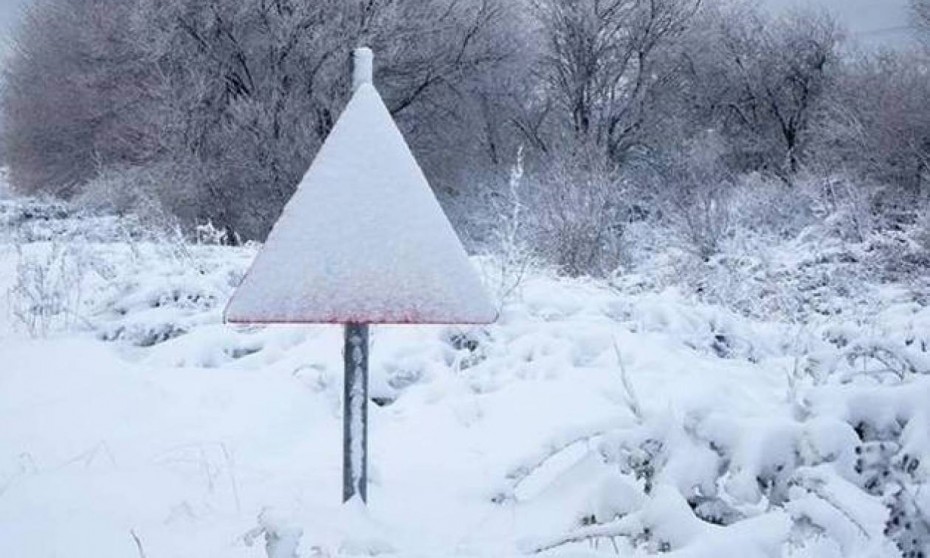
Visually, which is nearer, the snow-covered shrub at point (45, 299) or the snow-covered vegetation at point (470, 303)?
the snow-covered vegetation at point (470, 303)

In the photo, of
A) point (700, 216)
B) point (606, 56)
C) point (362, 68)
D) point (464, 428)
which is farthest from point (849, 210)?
point (362, 68)

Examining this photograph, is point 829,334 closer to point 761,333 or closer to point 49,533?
point 761,333

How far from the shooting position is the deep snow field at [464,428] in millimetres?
2049

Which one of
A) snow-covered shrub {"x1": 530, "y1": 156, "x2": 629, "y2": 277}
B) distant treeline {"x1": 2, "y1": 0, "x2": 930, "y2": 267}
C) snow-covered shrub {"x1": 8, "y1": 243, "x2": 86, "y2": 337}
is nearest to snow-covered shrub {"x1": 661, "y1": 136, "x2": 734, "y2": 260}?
distant treeline {"x1": 2, "y1": 0, "x2": 930, "y2": 267}

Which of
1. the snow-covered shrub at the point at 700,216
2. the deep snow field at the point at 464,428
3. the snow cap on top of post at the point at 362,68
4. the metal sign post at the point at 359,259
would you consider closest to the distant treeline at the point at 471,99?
the snow-covered shrub at the point at 700,216

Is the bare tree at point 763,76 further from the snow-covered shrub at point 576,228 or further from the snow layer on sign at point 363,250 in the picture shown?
the snow layer on sign at point 363,250

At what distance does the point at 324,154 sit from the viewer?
2.85 meters

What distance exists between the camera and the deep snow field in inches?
80.7

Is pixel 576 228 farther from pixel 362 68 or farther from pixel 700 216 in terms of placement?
pixel 362 68

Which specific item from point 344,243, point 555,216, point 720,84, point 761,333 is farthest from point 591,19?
point 344,243

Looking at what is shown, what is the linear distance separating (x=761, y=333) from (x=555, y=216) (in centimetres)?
548

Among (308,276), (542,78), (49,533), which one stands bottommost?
(49,533)

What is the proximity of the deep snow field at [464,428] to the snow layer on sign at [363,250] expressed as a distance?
23.6 inches

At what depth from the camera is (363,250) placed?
2.71 meters
